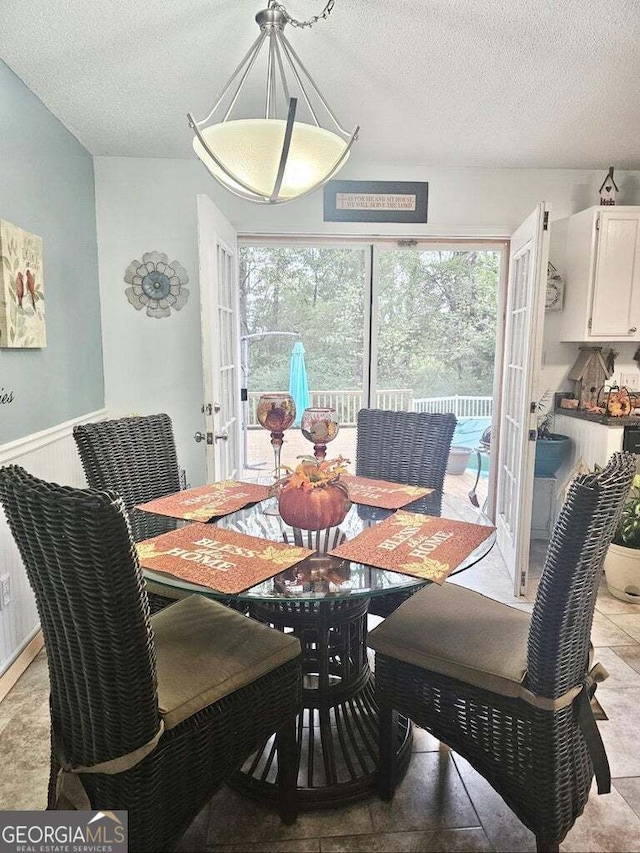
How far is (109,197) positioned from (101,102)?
2.65 ft

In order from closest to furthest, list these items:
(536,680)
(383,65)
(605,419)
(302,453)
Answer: (536,680) → (383,65) → (605,419) → (302,453)

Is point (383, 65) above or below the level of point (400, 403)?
above

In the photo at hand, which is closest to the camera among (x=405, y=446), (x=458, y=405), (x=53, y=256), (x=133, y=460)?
(x=133, y=460)

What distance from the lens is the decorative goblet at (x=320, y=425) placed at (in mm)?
1765

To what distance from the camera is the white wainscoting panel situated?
2131 millimetres

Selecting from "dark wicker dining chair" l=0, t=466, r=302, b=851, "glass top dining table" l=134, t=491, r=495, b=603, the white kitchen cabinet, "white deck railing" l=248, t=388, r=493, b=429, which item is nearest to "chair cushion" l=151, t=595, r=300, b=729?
"dark wicker dining chair" l=0, t=466, r=302, b=851

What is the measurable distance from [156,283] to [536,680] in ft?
9.84

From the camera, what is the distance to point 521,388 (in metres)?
2.96

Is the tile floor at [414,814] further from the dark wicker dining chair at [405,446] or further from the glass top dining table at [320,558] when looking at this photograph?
the dark wicker dining chair at [405,446]

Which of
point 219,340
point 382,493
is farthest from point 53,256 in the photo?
point 382,493

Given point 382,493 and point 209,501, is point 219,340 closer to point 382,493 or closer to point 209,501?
point 209,501

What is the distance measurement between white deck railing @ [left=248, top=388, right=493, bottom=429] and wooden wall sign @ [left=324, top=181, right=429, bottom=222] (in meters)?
2.46

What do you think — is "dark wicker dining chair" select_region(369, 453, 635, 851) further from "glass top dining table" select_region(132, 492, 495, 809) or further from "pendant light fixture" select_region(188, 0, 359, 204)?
"pendant light fixture" select_region(188, 0, 359, 204)

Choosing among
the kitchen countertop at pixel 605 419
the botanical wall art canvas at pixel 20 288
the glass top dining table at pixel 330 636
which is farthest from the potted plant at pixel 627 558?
the botanical wall art canvas at pixel 20 288
